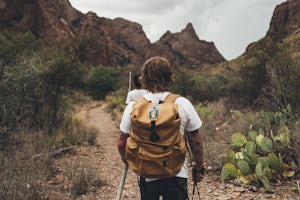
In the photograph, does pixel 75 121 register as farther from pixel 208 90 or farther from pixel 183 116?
pixel 208 90

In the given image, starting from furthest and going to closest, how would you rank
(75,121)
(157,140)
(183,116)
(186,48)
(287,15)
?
(186,48)
(287,15)
(75,121)
(183,116)
(157,140)

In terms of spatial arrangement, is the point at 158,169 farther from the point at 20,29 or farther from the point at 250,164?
the point at 20,29

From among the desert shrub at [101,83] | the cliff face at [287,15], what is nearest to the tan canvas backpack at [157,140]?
the desert shrub at [101,83]

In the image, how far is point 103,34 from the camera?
71.5m

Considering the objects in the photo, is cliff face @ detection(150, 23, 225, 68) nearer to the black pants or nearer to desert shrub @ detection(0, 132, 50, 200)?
desert shrub @ detection(0, 132, 50, 200)

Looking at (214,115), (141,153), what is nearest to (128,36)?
(214,115)

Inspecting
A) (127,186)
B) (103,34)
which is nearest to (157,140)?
(127,186)

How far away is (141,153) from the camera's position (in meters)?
2.18

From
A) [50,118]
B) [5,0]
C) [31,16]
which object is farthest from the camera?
[31,16]

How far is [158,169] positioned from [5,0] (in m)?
50.9

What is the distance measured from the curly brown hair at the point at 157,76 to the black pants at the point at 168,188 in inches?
26.1

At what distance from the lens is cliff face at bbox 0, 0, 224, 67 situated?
154ft

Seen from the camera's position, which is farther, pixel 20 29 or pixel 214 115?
pixel 20 29

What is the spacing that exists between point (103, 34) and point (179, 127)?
71668 mm
